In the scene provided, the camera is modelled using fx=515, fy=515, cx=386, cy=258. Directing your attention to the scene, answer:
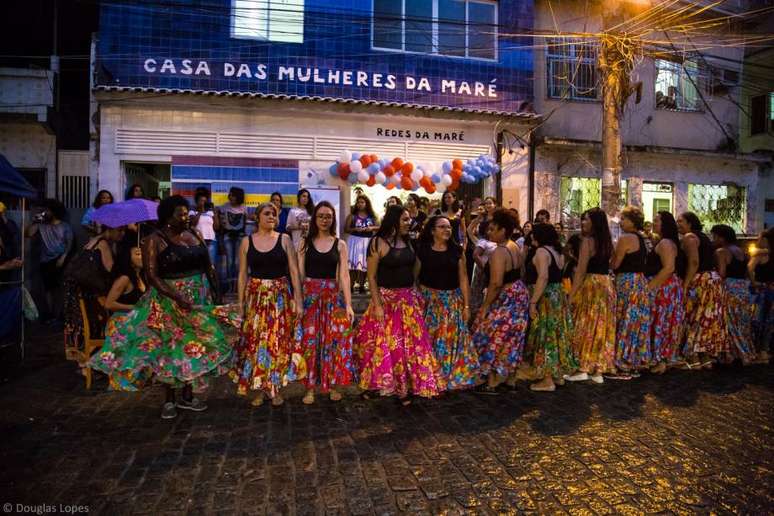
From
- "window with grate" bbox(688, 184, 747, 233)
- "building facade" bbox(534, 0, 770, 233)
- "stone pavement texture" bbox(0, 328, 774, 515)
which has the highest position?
"building facade" bbox(534, 0, 770, 233)

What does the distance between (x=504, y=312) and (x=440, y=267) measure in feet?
2.83

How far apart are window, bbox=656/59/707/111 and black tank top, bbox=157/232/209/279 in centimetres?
1596

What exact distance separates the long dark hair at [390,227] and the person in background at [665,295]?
11.5ft

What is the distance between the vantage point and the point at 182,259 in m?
4.73

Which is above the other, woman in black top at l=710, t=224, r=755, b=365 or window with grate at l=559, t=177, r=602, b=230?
window with grate at l=559, t=177, r=602, b=230

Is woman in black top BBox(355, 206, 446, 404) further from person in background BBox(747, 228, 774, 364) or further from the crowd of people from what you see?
person in background BBox(747, 228, 774, 364)

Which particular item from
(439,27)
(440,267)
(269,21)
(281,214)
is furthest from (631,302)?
(269,21)

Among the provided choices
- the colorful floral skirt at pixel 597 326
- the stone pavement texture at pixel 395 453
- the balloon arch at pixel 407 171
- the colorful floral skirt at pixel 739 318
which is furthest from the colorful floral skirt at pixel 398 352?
the balloon arch at pixel 407 171

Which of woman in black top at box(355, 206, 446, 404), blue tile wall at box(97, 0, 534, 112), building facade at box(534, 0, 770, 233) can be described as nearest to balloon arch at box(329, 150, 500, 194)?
blue tile wall at box(97, 0, 534, 112)

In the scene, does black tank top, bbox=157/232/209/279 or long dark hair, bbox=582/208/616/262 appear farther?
long dark hair, bbox=582/208/616/262

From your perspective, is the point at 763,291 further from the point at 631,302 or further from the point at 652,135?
the point at 652,135

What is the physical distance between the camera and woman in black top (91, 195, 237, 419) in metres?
4.55

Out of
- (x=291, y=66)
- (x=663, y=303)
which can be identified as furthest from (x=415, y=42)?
(x=663, y=303)

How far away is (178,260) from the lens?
471 cm
